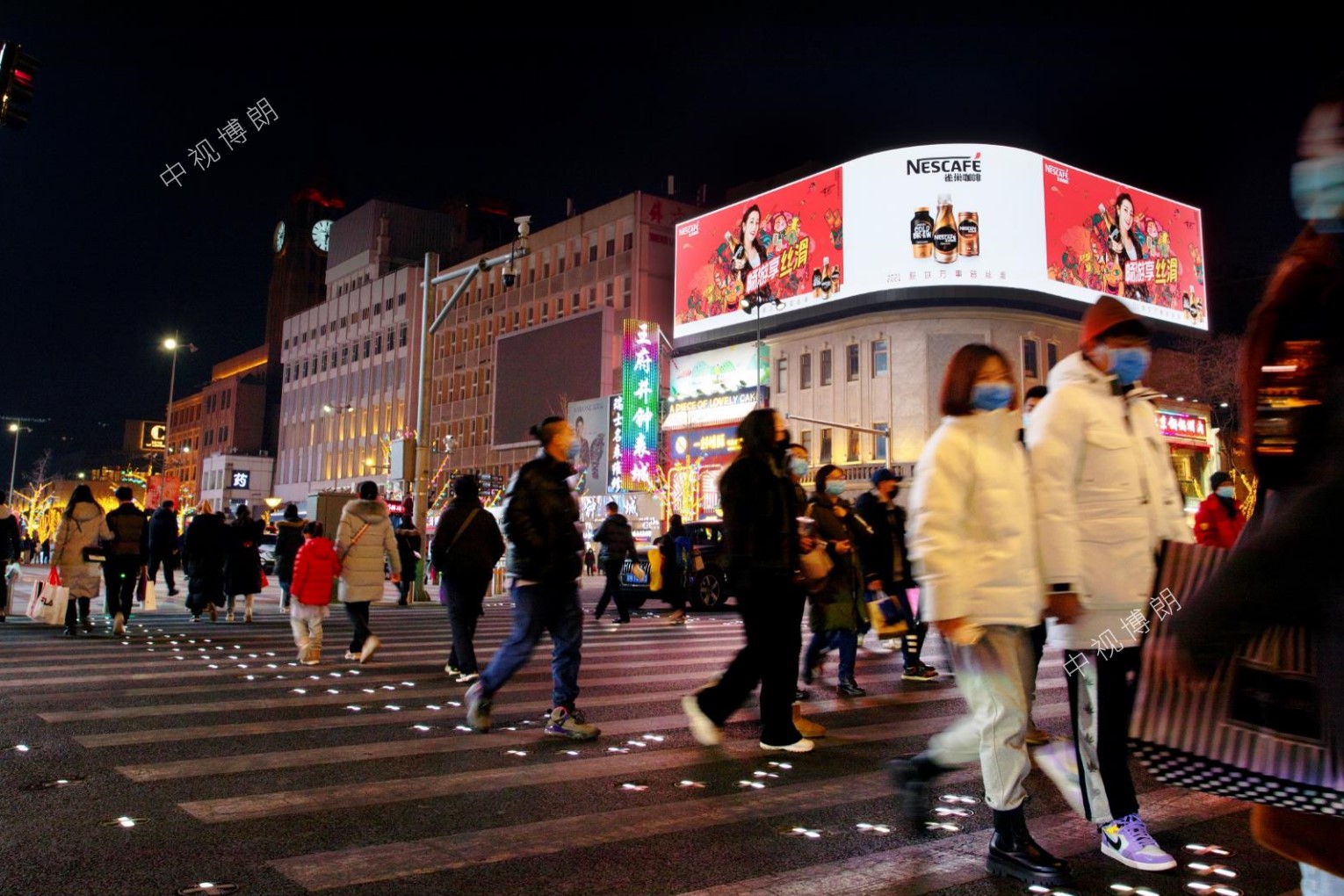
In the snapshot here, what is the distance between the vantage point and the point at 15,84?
12.0m

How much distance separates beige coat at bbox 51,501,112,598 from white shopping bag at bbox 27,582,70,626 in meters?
0.17

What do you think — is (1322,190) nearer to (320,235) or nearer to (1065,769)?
(1065,769)

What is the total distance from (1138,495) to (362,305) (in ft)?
307

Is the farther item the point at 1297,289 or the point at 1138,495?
the point at 1138,495

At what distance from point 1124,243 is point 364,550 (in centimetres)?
5460

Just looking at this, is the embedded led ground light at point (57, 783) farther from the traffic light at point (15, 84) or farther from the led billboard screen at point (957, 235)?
the led billboard screen at point (957, 235)

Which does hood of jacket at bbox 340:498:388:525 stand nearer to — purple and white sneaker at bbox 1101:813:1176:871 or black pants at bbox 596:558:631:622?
black pants at bbox 596:558:631:622

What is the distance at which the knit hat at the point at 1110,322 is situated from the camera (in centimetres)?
416

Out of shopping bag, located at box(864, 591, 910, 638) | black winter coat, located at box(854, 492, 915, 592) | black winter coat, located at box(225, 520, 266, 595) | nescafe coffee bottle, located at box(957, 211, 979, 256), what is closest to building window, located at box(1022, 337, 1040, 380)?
nescafe coffee bottle, located at box(957, 211, 979, 256)

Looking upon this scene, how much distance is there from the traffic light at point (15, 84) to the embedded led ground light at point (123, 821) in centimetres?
1084

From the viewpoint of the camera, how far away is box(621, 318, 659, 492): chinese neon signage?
62344mm

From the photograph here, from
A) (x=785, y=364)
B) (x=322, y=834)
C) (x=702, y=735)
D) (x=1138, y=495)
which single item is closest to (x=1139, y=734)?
(x=1138, y=495)

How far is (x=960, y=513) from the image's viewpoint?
3.82m

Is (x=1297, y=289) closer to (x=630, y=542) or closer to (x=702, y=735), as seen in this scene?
(x=702, y=735)
